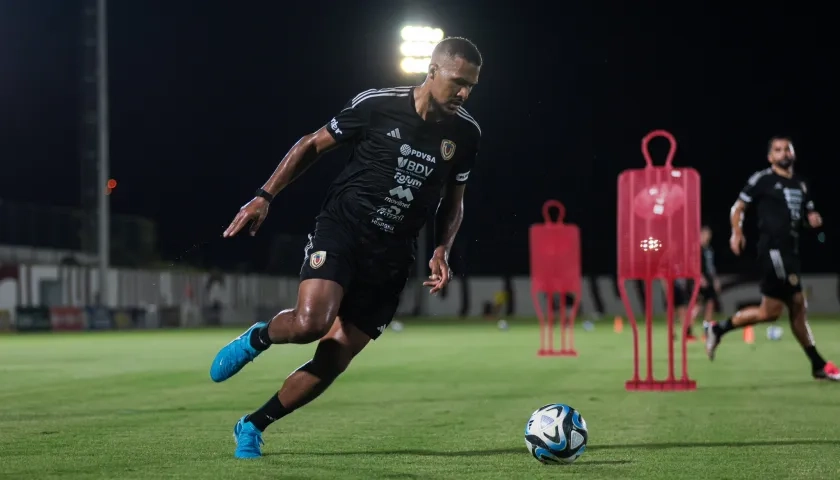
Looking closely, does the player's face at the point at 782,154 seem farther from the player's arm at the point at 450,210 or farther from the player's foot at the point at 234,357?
the player's foot at the point at 234,357

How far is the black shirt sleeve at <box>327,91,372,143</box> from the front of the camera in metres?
6.27

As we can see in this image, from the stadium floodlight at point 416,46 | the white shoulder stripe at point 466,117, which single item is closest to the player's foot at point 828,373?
the white shoulder stripe at point 466,117

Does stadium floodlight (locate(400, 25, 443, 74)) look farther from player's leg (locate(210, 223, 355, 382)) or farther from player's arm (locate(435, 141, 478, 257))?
player's leg (locate(210, 223, 355, 382))

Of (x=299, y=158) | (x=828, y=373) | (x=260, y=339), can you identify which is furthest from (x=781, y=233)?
(x=260, y=339)

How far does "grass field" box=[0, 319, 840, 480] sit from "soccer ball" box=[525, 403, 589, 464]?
3.9 inches

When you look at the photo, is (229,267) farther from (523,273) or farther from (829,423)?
(829,423)

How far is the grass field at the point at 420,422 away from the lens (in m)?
5.95

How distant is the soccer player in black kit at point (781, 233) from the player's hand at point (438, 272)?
20.6ft

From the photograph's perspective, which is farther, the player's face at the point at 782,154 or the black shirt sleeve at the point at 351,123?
the player's face at the point at 782,154

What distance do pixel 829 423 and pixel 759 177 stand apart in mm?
4781

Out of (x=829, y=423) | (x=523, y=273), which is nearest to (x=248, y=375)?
(x=829, y=423)

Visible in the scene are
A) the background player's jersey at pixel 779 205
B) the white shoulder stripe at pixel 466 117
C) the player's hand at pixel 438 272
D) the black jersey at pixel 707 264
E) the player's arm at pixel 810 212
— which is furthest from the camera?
the black jersey at pixel 707 264

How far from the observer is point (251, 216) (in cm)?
581

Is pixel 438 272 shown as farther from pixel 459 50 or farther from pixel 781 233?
pixel 781 233
